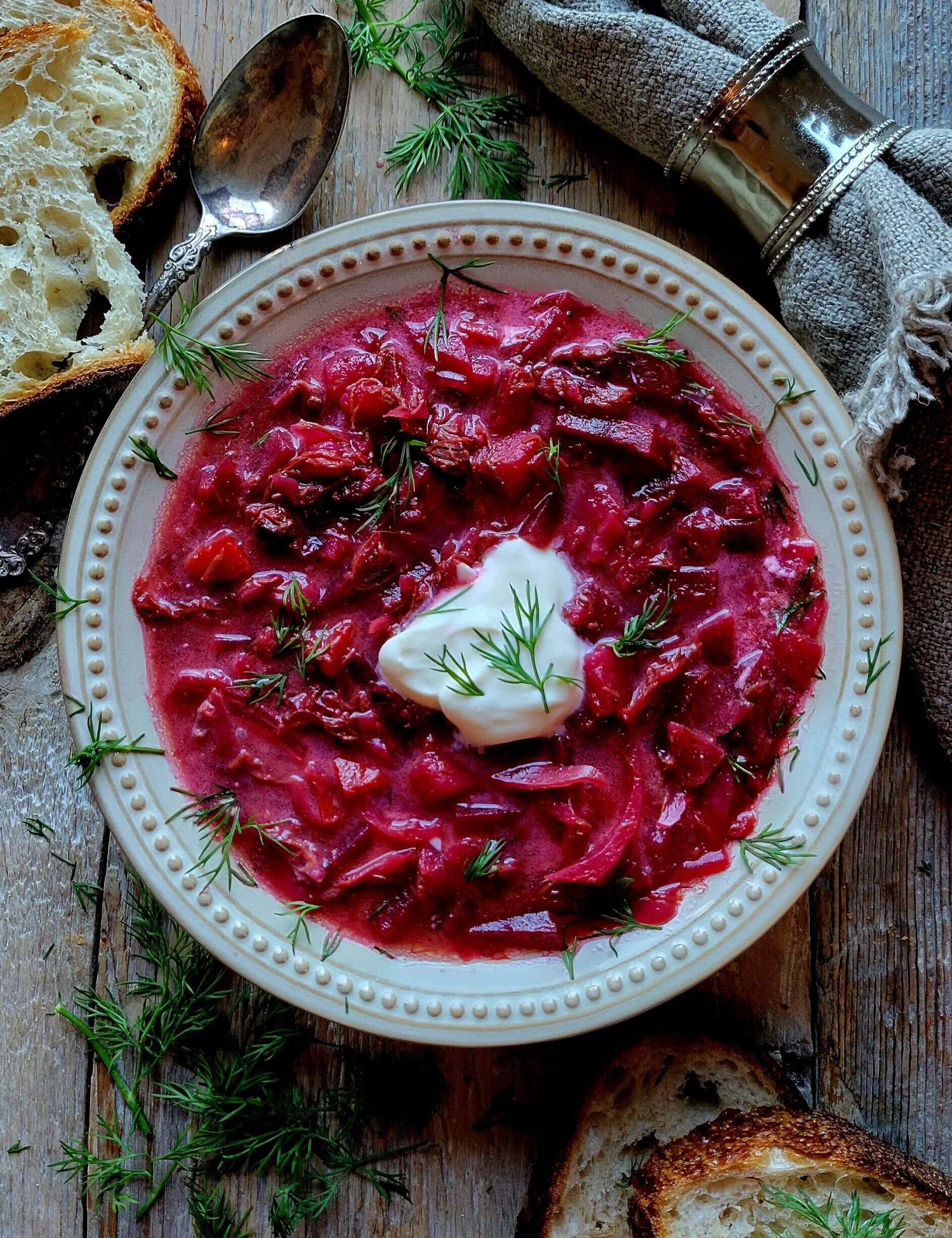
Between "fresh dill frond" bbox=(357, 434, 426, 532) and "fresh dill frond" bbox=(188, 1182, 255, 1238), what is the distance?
7.11 feet

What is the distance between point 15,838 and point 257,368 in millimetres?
1767

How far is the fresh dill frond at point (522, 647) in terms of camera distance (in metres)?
3.20

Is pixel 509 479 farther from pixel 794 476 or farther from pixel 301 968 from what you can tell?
pixel 301 968

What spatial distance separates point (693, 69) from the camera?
3.44 meters

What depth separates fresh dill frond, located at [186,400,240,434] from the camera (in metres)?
3.48

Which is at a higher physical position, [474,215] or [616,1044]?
[474,215]

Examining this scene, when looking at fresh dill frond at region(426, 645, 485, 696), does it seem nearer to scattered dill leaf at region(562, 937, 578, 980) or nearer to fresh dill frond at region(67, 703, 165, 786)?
scattered dill leaf at region(562, 937, 578, 980)

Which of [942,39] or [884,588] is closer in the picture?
[884,588]

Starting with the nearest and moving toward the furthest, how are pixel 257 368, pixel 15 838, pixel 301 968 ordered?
pixel 301 968 < pixel 257 368 < pixel 15 838

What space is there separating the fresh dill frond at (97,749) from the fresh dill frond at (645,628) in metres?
1.44

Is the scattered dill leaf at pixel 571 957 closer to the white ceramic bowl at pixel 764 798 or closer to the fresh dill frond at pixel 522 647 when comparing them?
the white ceramic bowl at pixel 764 798

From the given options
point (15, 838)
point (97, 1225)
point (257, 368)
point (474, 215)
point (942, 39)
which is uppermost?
point (942, 39)

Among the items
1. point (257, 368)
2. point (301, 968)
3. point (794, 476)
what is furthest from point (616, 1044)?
point (257, 368)

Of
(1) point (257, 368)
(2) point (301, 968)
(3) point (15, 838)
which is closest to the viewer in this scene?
(2) point (301, 968)
